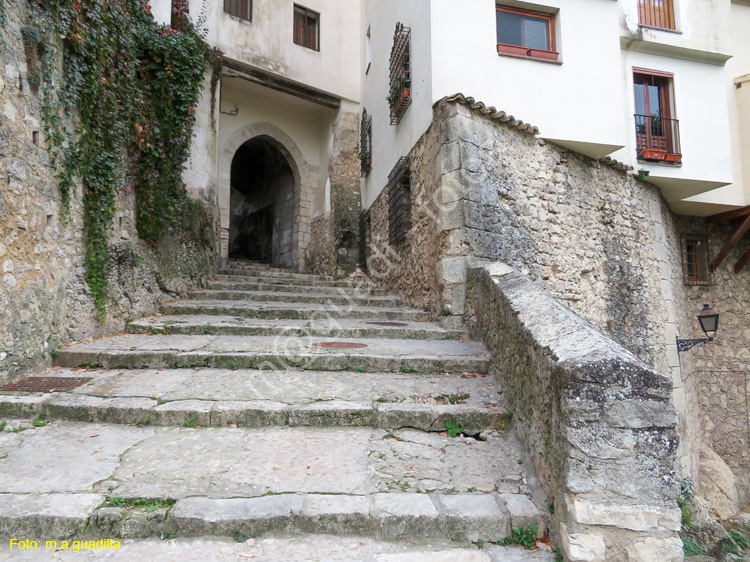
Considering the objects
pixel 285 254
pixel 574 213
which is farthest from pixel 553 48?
pixel 285 254

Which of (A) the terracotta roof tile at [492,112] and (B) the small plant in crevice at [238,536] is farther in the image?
(A) the terracotta roof tile at [492,112]

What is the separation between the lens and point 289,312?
591 centimetres

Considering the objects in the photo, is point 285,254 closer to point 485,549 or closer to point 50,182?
point 50,182

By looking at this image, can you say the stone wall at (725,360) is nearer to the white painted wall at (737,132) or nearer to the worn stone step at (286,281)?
the white painted wall at (737,132)

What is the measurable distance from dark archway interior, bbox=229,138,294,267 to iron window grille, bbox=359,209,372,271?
247 cm

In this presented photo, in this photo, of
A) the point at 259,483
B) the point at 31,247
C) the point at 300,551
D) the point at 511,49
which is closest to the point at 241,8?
the point at 511,49

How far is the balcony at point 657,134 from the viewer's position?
7.98m

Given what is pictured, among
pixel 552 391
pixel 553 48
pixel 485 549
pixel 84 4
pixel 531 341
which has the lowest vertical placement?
pixel 485 549

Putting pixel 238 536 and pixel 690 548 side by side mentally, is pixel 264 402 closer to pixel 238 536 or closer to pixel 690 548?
pixel 238 536

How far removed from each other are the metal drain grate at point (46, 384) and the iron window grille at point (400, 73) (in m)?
5.60

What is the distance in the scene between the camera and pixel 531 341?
2.73 metres

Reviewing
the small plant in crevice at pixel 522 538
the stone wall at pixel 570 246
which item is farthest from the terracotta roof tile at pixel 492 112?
the small plant in crevice at pixel 522 538

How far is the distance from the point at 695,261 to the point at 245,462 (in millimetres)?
11070

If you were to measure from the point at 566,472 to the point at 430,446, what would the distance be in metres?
0.96
